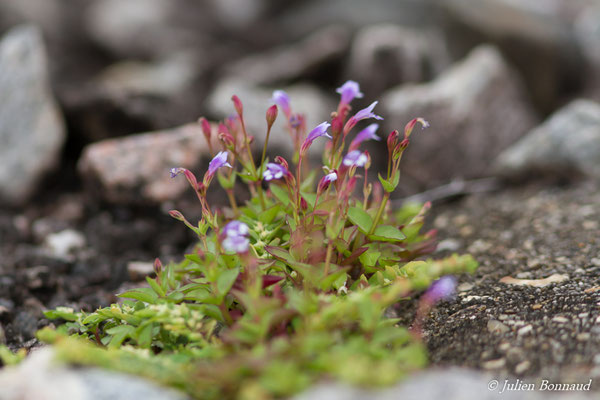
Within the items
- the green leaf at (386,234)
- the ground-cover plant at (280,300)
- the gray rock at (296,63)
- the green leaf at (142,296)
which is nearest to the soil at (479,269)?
the ground-cover plant at (280,300)

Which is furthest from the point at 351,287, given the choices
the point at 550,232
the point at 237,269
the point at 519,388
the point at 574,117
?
the point at 574,117

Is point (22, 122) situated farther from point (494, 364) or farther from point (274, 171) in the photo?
point (494, 364)

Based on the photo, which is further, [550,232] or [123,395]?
[550,232]

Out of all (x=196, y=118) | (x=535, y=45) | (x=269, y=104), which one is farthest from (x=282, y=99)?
(x=535, y=45)

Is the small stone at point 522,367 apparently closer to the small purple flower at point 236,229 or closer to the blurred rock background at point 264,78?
the small purple flower at point 236,229

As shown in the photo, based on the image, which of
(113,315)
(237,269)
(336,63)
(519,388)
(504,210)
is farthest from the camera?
(336,63)

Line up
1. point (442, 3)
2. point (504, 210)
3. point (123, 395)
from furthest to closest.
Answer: point (442, 3) → point (504, 210) → point (123, 395)

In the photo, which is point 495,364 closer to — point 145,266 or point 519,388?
point 519,388

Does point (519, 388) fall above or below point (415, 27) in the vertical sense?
below
